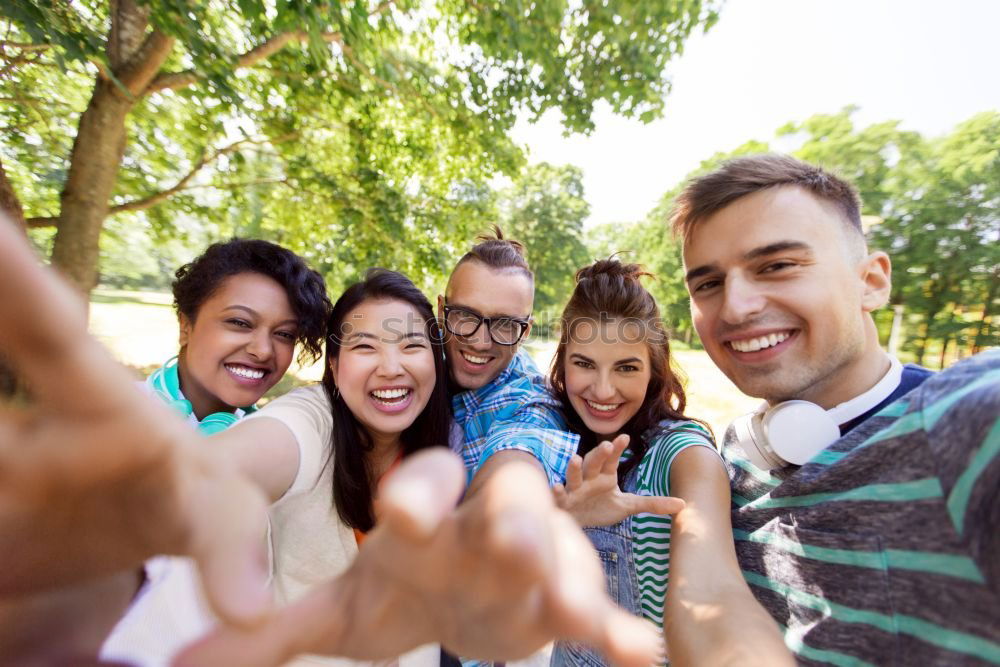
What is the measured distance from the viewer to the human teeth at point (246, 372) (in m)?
2.07

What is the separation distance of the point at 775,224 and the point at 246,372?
2.43 meters

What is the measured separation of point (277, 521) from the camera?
170 centimetres

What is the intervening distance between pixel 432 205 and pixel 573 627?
5782 millimetres

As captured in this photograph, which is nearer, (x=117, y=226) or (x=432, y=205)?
(x=432, y=205)

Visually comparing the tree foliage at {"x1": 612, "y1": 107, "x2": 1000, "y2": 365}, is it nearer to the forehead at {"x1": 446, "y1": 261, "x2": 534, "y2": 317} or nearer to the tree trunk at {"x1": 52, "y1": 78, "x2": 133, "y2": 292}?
the forehead at {"x1": 446, "y1": 261, "x2": 534, "y2": 317}

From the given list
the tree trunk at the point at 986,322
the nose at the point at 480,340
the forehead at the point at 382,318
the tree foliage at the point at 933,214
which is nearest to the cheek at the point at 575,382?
the nose at the point at 480,340

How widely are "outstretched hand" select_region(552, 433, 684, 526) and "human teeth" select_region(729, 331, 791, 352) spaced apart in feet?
2.21

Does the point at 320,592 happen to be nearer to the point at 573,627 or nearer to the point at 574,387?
the point at 573,627

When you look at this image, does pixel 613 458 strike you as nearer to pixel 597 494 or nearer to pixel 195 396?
pixel 597 494

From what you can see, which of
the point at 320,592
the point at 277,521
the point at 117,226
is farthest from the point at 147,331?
the point at 320,592

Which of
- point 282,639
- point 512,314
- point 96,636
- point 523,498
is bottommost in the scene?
point 96,636

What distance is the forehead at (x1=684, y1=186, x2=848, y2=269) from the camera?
4.94 feet

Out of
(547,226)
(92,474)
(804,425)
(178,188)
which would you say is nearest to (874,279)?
(804,425)

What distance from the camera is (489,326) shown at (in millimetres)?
2416
